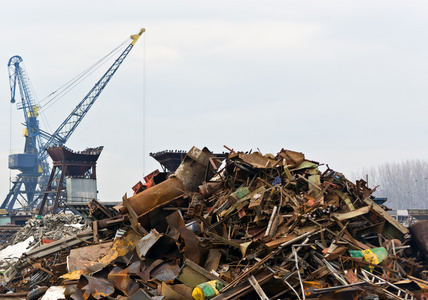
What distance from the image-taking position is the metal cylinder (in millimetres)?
13109

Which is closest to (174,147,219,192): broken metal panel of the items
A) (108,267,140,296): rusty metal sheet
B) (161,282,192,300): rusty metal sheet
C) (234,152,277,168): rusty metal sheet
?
(234,152,277,168): rusty metal sheet

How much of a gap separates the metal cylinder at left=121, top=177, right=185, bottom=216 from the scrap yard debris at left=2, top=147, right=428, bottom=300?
3cm

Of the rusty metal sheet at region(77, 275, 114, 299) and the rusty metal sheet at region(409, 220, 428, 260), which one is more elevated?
the rusty metal sheet at region(409, 220, 428, 260)

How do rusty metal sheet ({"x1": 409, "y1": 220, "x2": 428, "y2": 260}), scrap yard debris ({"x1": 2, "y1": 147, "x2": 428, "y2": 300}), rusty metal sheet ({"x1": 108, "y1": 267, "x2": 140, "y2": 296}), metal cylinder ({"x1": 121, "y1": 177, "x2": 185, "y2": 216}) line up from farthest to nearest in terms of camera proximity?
metal cylinder ({"x1": 121, "y1": 177, "x2": 185, "y2": 216})
rusty metal sheet ({"x1": 409, "y1": 220, "x2": 428, "y2": 260})
rusty metal sheet ({"x1": 108, "y1": 267, "x2": 140, "y2": 296})
scrap yard debris ({"x1": 2, "y1": 147, "x2": 428, "y2": 300})

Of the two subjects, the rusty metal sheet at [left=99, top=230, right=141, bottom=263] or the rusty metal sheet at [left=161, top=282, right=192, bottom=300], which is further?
the rusty metal sheet at [left=99, top=230, right=141, bottom=263]

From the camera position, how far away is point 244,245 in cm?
1018

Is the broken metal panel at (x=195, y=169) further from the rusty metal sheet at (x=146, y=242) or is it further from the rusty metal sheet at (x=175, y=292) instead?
the rusty metal sheet at (x=175, y=292)

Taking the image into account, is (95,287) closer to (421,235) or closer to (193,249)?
(193,249)

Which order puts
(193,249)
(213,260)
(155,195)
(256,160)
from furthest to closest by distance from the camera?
(155,195) < (256,160) < (193,249) < (213,260)

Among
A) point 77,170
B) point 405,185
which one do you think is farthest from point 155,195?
point 405,185

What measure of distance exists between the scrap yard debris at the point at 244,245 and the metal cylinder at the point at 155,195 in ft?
0.09

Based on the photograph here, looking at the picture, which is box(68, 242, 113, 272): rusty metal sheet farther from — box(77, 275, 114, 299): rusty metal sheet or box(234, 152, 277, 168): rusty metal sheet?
box(234, 152, 277, 168): rusty metal sheet

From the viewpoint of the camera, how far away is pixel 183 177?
14430 mm

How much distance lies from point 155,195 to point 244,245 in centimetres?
396
